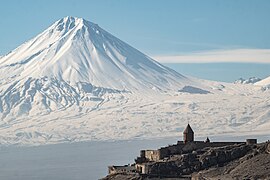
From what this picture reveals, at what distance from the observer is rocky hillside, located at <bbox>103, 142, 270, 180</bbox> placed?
128 ft

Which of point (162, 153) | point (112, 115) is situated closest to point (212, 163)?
point (162, 153)

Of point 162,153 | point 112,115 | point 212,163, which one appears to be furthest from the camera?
point 112,115

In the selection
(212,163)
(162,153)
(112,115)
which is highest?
(112,115)

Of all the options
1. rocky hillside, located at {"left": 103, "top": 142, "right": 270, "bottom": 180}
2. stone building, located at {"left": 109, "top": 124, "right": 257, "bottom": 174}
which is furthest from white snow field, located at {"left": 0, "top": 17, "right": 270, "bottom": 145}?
rocky hillside, located at {"left": 103, "top": 142, "right": 270, "bottom": 180}

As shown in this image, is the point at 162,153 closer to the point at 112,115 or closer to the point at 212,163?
the point at 212,163

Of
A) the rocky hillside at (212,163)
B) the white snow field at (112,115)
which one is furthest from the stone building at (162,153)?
the white snow field at (112,115)

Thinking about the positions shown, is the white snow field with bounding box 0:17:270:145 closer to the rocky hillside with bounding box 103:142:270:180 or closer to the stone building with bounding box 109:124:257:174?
the stone building with bounding box 109:124:257:174

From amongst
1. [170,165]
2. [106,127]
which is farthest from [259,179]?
[106,127]

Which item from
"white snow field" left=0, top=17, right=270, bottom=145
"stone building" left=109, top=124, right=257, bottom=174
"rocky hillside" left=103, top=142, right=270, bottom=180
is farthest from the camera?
"white snow field" left=0, top=17, right=270, bottom=145

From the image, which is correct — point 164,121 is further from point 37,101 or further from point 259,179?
point 259,179

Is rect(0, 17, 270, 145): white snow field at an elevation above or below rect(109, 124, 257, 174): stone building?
above

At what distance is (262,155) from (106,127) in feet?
451

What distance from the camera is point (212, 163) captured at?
135 feet

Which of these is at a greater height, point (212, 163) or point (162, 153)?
point (162, 153)
